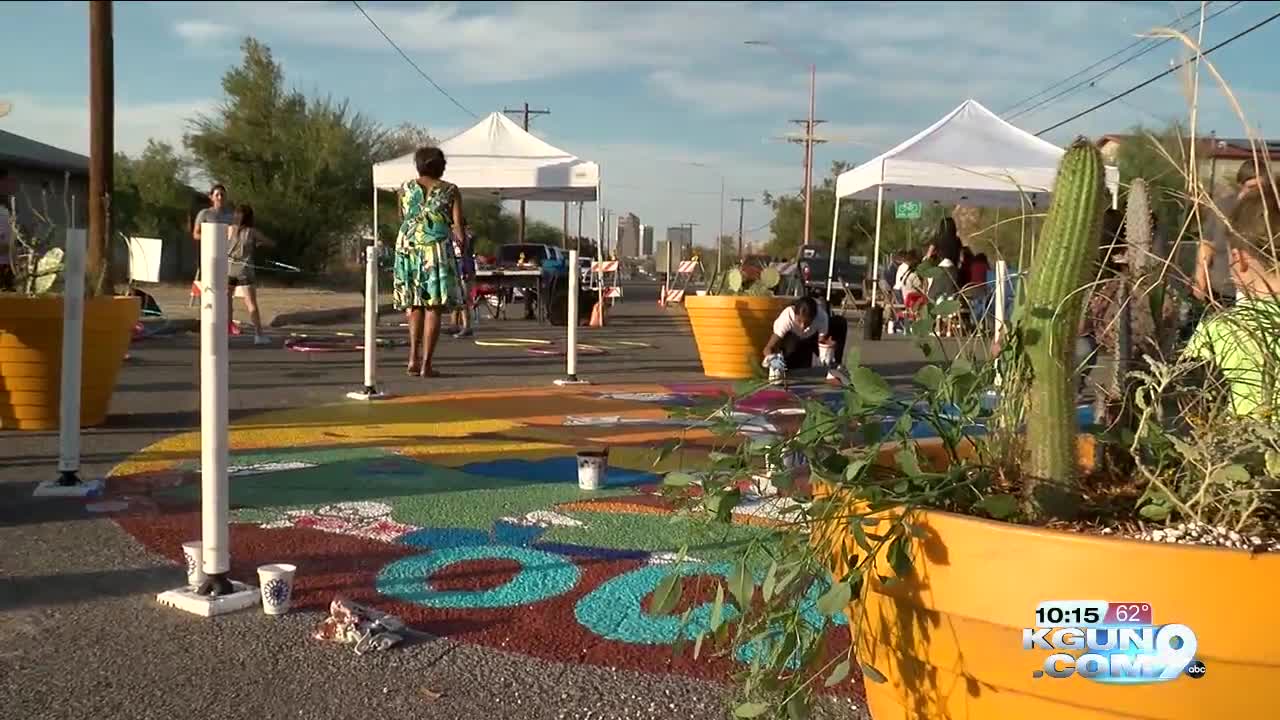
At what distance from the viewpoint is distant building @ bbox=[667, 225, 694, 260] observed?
33281 mm

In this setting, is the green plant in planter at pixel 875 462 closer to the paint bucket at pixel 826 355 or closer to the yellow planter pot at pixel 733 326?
the paint bucket at pixel 826 355

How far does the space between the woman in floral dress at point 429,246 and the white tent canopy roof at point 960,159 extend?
240 inches

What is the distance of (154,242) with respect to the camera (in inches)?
472

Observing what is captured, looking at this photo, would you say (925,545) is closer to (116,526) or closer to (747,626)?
(747,626)

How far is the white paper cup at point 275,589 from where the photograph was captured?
3.12m

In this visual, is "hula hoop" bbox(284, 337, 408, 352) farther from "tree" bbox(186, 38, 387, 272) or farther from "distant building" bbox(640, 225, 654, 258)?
"distant building" bbox(640, 225, 654, 258)

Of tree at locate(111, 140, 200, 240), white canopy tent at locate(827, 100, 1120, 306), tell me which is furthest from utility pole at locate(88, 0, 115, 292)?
tree at locate(111, 140, 200, 240)

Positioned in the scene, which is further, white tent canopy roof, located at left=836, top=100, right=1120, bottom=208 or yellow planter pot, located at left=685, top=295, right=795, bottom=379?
white tent canopy roof, located at left=836, top=100, right=1120, bottom=208

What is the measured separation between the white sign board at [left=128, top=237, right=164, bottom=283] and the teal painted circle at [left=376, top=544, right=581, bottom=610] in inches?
330

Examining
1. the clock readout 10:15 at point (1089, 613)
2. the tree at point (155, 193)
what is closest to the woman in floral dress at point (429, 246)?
the clock readout 10:15 at point (1089, 613)

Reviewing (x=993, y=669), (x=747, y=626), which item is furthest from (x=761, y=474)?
(x=993, y=669)

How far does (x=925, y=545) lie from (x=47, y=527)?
3.49 meters

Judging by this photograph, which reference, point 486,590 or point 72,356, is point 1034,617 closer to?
point 486,590

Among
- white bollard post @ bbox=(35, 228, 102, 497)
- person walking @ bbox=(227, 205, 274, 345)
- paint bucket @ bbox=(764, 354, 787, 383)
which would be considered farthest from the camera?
person walking @ bbox=(227, 205, 274, 345)
